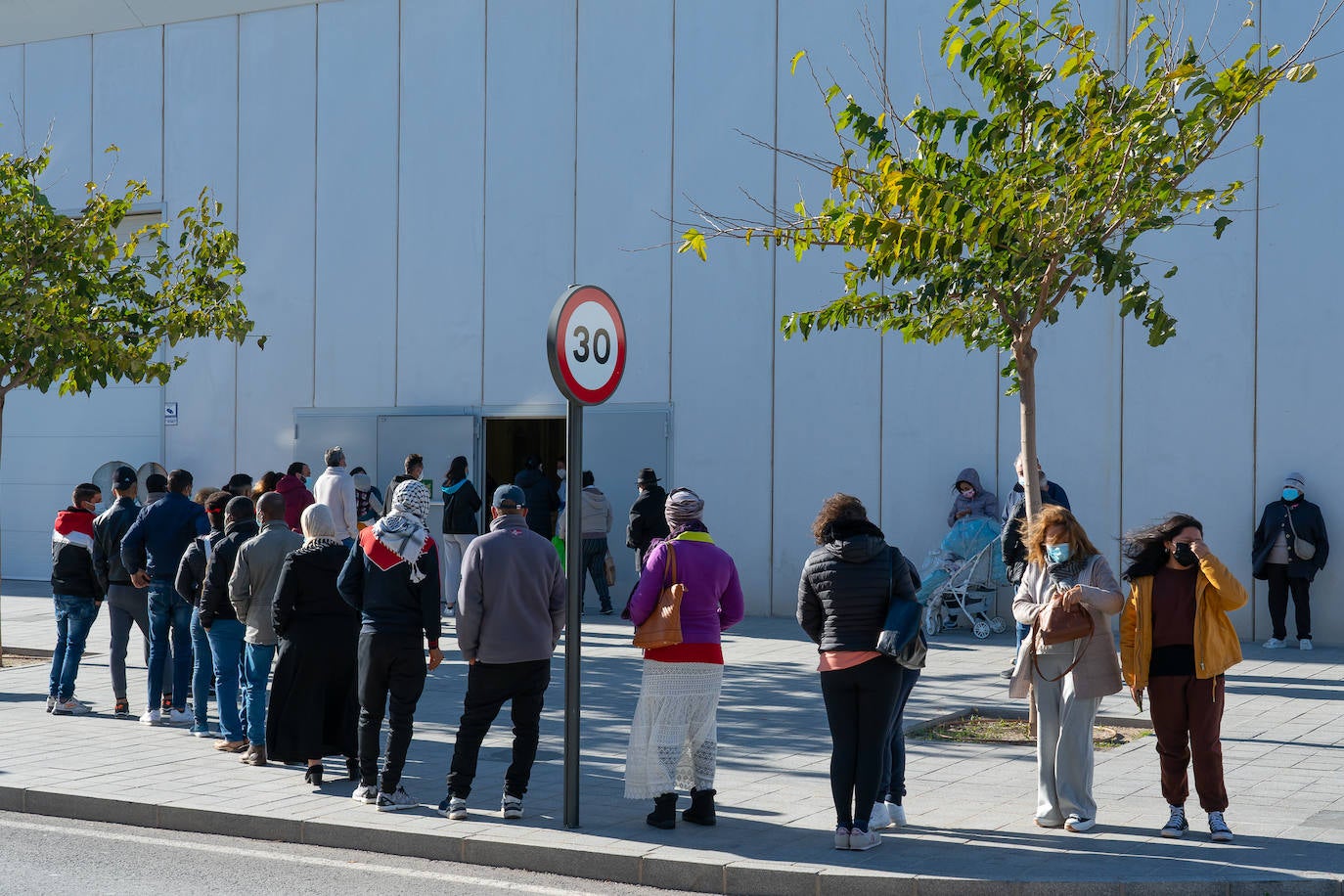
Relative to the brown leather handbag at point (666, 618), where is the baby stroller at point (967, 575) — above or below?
below

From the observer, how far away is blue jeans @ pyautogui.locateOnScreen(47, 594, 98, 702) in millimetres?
10820

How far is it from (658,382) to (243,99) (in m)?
7.55

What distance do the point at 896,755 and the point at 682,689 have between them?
1110mm

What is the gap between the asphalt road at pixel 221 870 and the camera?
646cm

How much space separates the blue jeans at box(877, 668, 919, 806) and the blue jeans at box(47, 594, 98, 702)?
6.40 meters

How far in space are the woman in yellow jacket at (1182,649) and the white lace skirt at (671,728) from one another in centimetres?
204

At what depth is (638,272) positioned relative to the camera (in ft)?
59.1

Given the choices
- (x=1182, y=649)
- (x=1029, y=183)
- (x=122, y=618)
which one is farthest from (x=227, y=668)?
(x=1029, y=183)

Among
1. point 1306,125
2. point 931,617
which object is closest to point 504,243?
point 931,617

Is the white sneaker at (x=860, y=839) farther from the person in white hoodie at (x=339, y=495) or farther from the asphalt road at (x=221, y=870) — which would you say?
the person in white hoodie at (x=339, y=495)

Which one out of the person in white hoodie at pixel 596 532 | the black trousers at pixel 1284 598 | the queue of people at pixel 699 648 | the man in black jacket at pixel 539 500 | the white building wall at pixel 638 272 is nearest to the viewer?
the queue of people at pixel 699 648

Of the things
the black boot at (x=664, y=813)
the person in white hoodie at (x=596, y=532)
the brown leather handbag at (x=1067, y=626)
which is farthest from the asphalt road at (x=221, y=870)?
the person in white hoodie at (x=596, y=532)

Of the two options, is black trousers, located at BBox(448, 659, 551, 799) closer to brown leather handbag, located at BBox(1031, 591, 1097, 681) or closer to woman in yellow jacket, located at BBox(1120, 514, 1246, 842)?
brown leather handbag, located at BBox(1031, 591, 1097, 681)

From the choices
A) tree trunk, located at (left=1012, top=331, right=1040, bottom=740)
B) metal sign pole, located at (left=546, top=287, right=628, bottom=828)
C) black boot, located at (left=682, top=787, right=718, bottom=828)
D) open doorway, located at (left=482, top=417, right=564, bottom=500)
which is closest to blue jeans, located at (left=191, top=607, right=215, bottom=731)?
metal sign pole, located at (left=546, top=287, right=628, bottom=828)
